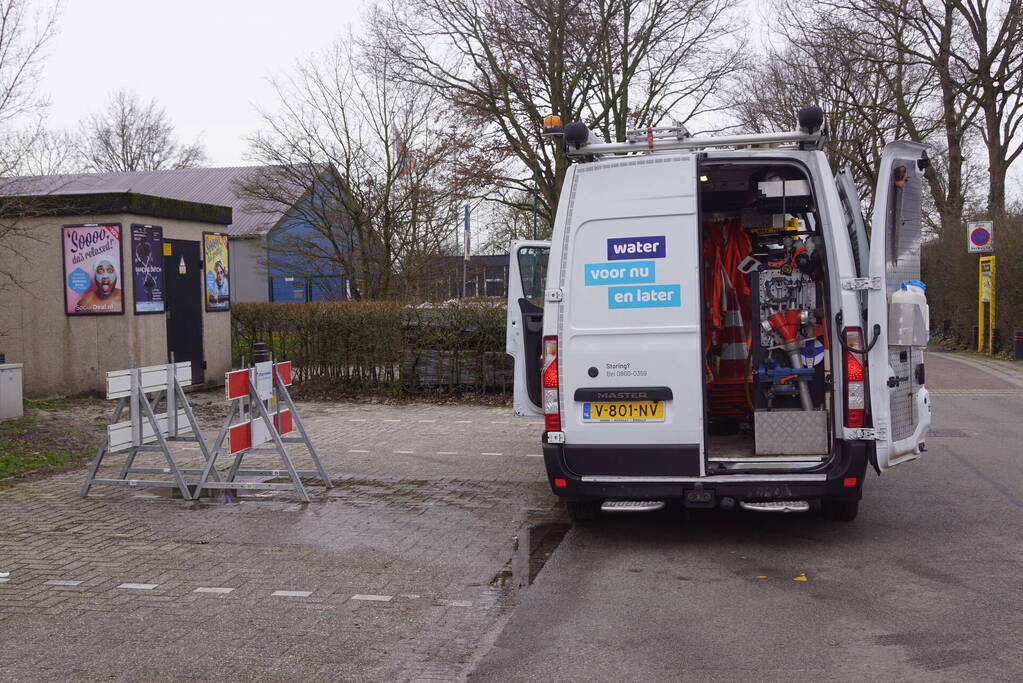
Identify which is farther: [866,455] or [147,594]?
[866,455]

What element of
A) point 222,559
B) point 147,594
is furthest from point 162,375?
point 147,594

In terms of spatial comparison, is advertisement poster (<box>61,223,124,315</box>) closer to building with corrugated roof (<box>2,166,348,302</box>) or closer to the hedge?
the hedge

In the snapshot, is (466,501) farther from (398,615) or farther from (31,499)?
A: (31,499)

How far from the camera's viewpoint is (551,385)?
21.8 ft

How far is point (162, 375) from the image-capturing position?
8695 mm

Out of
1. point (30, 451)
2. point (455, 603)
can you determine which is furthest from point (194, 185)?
point (455, 603)

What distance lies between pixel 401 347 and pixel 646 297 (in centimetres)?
959

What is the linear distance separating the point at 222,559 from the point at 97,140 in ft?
207

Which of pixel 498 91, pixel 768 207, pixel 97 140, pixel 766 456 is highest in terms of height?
pixel 97 140

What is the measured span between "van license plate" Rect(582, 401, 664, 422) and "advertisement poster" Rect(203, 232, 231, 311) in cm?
1151

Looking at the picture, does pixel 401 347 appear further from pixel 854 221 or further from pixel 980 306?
pixel 980 306

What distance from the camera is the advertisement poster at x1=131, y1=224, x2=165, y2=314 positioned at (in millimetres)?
14922

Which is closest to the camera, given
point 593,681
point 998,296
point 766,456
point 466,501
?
point 593,681

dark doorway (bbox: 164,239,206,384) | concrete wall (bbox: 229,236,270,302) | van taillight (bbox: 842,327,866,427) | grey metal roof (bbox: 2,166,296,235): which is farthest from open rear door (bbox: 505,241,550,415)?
concrete wall (bbox: 229,236,270,302)
